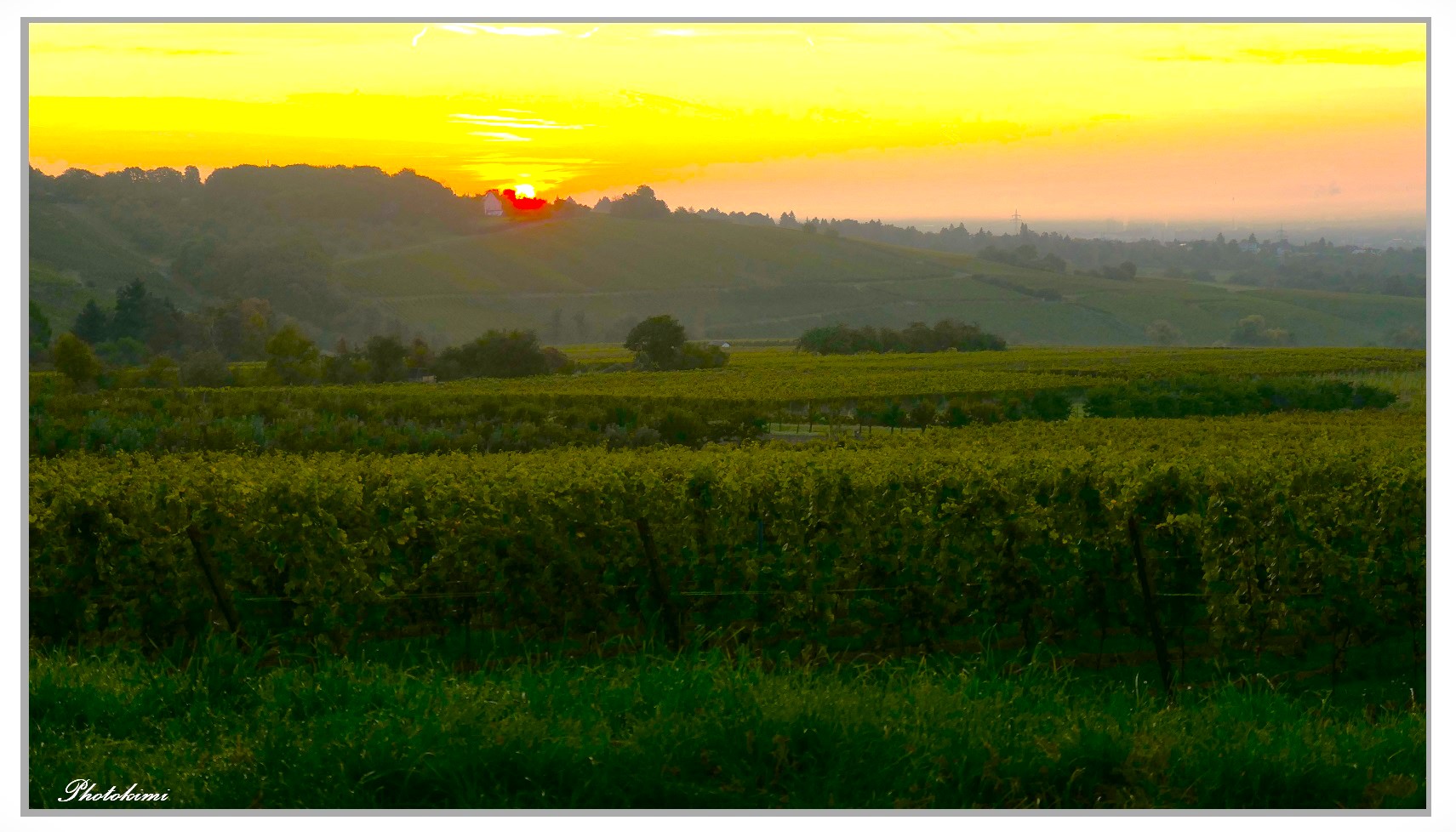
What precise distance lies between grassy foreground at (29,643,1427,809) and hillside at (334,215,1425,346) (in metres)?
17.3

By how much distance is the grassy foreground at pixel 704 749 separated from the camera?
4180 mm

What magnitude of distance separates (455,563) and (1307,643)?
6034mm

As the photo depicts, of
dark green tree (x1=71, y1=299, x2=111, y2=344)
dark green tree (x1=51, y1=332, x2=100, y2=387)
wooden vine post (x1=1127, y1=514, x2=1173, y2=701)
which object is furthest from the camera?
dark green tree (x1=71, y1=299, x2=111, y2=344)

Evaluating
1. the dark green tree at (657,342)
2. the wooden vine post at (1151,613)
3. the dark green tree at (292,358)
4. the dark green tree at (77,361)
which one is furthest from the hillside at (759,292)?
the wooden vine post at (1151,613)

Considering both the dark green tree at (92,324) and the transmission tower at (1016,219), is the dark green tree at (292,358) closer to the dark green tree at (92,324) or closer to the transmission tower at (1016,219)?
the dark green tree at (92,324)

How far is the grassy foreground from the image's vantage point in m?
4.18

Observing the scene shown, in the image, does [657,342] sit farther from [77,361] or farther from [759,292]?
[77,361]

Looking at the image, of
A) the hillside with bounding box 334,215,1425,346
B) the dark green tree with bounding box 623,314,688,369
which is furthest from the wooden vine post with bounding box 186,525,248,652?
the dark green tree with bounding box 623,314,688,369

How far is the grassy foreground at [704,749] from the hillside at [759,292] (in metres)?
17.3

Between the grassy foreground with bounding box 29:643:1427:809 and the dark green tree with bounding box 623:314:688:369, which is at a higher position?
the dark green tree with bounding box 623:314:688:369

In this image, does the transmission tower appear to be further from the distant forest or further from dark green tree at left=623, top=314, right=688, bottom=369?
dark green tree at left=623, top=314, right=688, bottom=369

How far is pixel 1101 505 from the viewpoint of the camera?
8070 millimetres
